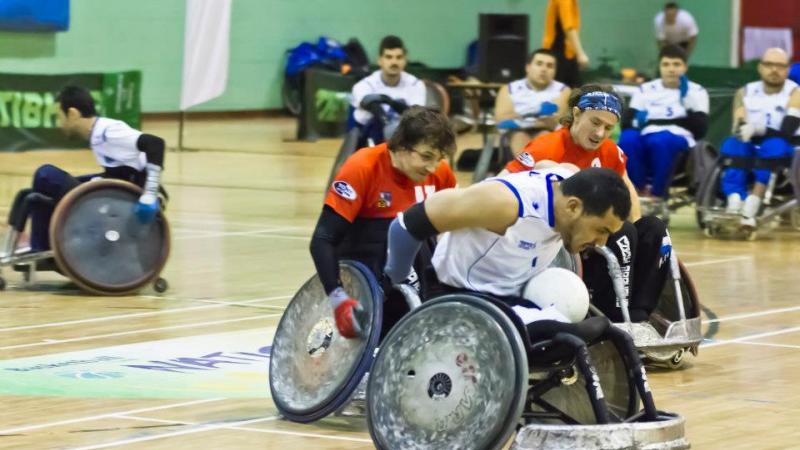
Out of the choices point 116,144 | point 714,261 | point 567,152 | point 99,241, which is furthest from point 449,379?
point 714,261

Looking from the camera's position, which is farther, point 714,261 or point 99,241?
point 714,261

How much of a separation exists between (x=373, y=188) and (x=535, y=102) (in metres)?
7.48

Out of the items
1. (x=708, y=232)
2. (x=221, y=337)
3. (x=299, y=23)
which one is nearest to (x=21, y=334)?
(x=221, y=337)

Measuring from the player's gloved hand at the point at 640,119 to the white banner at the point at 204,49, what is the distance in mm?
6317

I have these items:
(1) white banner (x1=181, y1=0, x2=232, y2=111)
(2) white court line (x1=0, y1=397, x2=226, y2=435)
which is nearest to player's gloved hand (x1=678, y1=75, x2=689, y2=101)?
(1) white banner (x1=181, y1=0, x2=232, y2=111)

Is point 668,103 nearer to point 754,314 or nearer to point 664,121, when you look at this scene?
point 664,121

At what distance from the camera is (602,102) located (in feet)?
25.0

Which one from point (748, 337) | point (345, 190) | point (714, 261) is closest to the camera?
point (345, 190)

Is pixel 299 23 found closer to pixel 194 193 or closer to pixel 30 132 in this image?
pixel 30 132

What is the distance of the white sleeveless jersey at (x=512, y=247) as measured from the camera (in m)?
5.65

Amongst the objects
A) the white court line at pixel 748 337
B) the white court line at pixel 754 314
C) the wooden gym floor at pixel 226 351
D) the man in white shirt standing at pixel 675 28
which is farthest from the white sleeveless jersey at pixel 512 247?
the man in white shirt standing at pixel 675 28

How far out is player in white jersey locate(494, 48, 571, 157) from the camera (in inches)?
555

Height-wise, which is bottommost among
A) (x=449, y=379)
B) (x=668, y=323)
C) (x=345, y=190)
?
(x=668, y=323)

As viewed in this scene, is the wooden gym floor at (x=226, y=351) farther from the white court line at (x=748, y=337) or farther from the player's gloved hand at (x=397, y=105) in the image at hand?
the player's gloved hand at (x=397, y=105)
